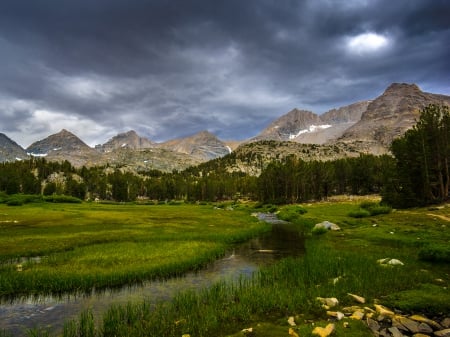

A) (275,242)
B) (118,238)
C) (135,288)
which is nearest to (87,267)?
(135,288)

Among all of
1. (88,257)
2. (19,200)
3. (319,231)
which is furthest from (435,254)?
(19,200)

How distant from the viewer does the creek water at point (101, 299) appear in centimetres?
1655

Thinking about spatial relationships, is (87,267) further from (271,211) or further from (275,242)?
(271,211)

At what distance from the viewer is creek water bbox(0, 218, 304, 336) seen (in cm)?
1655

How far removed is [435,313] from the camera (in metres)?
15.4

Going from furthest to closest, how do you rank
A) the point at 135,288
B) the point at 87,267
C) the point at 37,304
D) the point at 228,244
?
the point at 228,244 → the point at 87,267 → the point at 135,288 → the point at 37,304

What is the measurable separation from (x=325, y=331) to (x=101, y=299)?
14.5 meters

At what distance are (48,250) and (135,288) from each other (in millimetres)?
18043

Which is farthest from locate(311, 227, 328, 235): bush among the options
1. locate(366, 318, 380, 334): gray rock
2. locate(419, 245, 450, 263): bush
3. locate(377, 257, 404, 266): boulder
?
locate(366, 318, 380, 334): gray rock

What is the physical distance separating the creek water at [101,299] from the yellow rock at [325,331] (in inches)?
402

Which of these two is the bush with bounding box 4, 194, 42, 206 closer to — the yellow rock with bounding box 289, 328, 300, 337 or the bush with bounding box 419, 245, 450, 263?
the yellow rock with bounding box 289, 328, 300, 337

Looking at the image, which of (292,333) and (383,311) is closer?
(292,333)

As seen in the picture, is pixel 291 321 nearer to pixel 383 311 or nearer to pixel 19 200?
pixel 383 311

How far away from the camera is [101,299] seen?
20031 millimetres
